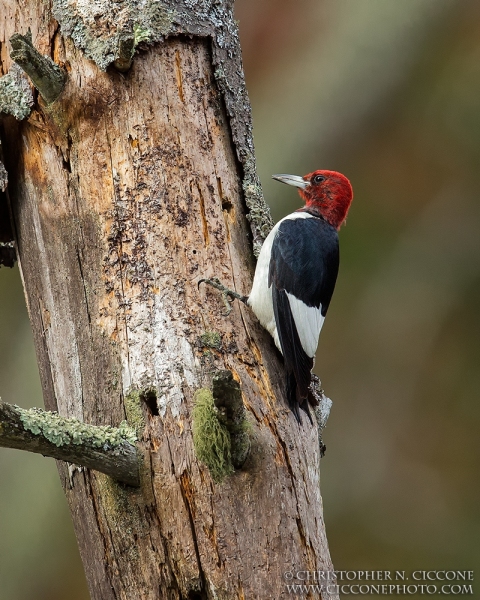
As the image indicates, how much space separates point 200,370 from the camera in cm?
256

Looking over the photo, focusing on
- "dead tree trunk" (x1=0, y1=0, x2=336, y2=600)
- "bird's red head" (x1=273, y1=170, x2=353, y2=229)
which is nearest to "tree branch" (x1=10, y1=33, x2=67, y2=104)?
"dead tree trunk" (x1=0, y1=0, x2=336, y2=600)

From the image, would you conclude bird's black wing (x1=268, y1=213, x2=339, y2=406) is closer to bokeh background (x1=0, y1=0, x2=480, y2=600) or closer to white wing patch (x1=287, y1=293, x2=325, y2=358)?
white wing patch (x1=287, y1=293, x2=325, y2=358)

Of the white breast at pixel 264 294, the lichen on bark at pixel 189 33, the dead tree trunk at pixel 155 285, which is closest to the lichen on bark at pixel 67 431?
the dead tree trunk at pixel 155 285

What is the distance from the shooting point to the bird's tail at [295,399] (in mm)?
2654

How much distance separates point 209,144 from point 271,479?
1270 millimetres

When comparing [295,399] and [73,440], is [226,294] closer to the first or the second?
[295,399]

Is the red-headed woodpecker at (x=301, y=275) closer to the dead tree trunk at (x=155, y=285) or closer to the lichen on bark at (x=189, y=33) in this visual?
the dead tree trunk at (x=155, y=285)

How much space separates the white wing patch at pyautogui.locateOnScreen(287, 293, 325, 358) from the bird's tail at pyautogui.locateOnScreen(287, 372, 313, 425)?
306mm

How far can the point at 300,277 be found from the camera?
3533 millimetres

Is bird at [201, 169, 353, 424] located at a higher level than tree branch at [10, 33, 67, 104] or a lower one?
lower

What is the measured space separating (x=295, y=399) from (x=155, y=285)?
596mm

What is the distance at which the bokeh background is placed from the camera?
6.46 meters

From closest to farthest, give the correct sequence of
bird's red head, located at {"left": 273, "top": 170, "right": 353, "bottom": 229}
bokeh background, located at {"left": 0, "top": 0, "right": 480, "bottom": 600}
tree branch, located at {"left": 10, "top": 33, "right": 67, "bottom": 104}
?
tree branch, located at {"left": 10, "top": 33, "right": 67, "bottom": 104} < bird's red head, located at {"left": 273, "top": 170, "right": 353, "bottom": 229} < bokeh background, located at {"left": 0, "top": 0, "right": 480, "bottom": 600}

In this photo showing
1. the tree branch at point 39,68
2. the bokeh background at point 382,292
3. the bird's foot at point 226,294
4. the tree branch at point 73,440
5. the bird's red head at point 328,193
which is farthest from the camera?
the bokeh background at point 382,292
